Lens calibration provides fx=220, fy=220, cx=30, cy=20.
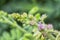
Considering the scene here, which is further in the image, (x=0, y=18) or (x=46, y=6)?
(x=46, y=6)

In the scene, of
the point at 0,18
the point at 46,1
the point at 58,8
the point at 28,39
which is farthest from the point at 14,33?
the point at 46,1

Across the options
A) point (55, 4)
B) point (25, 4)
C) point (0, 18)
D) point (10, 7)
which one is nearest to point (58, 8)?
point (55, 4)

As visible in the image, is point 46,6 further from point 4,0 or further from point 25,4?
point 4,0

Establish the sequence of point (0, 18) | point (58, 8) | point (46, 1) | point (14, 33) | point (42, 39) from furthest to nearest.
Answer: point (46, 1)
point (58, 8)
point (14, 33)
point (0, 18)
point (42, 39)

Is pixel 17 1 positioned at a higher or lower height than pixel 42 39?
higher

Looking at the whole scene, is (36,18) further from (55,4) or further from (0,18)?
(55,4)

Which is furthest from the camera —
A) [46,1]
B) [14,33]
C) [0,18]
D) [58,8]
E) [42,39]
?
[46,1]
